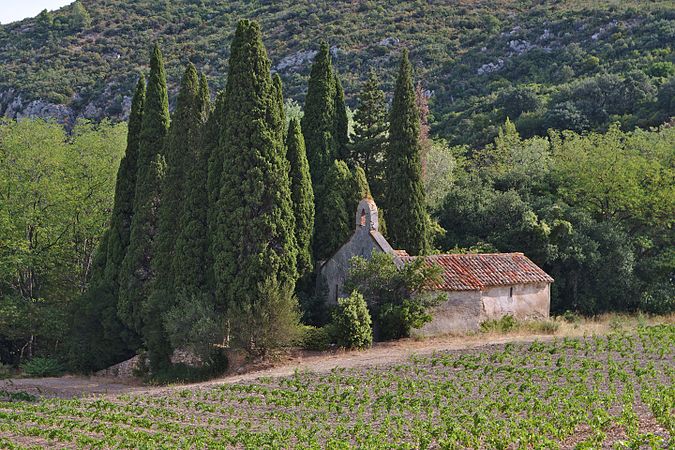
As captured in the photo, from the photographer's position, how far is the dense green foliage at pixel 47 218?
1608 inches

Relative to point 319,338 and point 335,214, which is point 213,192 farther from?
point 319,338

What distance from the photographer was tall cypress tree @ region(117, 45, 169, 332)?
1335 inches

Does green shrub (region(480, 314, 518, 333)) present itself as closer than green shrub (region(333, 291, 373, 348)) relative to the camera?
No

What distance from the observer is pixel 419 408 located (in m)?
21.6

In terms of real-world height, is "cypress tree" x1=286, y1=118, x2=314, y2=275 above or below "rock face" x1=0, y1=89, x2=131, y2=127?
below

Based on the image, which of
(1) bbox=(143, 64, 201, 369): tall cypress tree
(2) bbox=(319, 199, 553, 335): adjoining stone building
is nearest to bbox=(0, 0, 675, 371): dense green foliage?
(1) bbox=(143, 64, 201, 369): tall cypress tree

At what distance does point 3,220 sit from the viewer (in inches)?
1597

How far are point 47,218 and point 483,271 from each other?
852 inches

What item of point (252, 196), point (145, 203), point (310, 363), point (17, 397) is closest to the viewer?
point (17, 397)

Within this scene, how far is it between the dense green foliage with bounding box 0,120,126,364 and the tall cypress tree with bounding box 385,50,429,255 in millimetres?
15143

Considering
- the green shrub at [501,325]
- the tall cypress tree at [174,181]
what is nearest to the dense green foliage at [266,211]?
the tall cypress tree at [174,181]

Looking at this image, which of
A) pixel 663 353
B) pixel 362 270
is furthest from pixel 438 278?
pixel 663 353

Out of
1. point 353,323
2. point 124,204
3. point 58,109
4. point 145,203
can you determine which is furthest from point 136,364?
point 58,109

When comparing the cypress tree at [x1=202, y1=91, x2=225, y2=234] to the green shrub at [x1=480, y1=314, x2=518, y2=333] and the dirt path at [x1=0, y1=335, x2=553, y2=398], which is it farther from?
the green shrub at [x1=480, y1=314, x2=518, y2=333]
